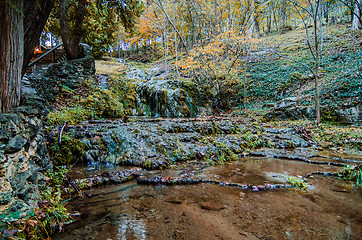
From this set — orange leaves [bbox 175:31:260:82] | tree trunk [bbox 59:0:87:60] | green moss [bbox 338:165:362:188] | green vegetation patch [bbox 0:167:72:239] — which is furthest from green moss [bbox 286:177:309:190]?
tree trunk [bbox 59:0:87:60]

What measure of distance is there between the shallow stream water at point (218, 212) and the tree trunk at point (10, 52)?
6.03 feet

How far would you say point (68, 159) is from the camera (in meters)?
4.50

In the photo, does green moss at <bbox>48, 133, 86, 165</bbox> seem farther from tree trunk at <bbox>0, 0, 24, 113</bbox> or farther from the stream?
tree trunk at <bbox>0, 0, 24, 113</bbox>

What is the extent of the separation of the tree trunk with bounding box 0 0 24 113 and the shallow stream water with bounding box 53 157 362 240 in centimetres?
184

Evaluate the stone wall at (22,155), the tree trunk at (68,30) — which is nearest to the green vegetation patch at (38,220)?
the stone wall at (22,155)

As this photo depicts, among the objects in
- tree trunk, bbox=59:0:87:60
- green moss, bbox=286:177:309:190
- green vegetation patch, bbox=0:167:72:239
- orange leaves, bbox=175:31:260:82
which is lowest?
green moss, bbox=286:177:309:190

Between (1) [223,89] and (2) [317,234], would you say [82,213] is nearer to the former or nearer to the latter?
(2) [317,234]

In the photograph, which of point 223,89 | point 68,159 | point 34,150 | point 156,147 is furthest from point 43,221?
point 223,89

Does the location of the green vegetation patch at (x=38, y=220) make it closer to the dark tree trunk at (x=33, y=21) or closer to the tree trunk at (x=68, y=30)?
the dark tree trunk at (x=33, y=21)

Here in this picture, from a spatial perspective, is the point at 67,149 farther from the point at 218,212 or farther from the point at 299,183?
the point at 299,183

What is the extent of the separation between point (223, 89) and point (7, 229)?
12.6 metres

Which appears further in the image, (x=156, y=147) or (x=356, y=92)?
(x=356, y=92)

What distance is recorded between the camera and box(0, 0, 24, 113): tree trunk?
93.8 inches

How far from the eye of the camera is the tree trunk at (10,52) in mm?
2383
